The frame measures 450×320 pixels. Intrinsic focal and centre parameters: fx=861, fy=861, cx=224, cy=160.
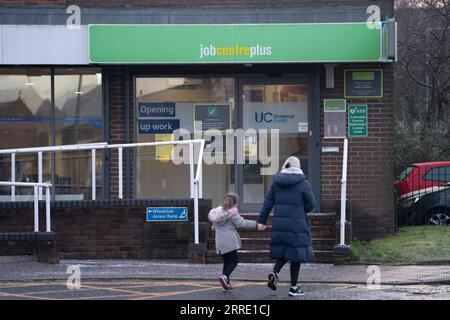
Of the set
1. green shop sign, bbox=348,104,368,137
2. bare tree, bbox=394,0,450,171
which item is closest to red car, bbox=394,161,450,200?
bare tree, bbox=394,0,450,171

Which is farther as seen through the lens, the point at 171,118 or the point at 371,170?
the point at 171,118

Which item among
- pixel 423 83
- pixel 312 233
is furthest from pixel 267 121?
pixel 423 83

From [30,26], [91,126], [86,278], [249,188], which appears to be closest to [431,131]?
[249,188]

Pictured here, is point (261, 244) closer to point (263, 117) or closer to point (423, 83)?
point (263, 117)

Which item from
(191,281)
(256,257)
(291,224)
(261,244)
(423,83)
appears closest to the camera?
(291,224)

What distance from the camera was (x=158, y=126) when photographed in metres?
15.4

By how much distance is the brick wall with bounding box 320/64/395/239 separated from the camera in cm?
1488

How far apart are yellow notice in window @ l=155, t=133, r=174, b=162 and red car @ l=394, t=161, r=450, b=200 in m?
5.12

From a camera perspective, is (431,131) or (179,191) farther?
(431,131)

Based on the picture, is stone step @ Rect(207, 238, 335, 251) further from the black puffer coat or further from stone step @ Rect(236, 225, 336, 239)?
the black puffer coat

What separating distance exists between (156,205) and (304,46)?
11.6ft

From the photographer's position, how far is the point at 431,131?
24.9m

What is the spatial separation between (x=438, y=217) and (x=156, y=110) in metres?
6.08

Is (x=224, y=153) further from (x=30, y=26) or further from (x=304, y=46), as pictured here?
(x=30, y=26)
